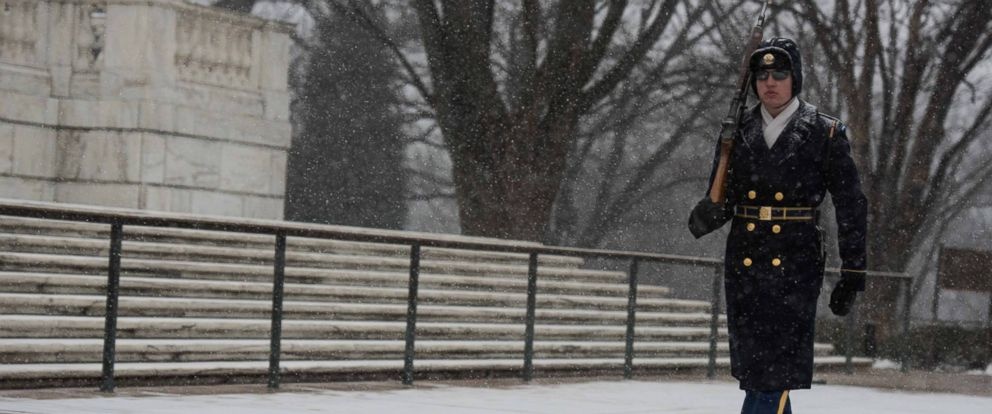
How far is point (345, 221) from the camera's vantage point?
112 feet

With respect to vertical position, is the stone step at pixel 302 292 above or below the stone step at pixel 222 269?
below

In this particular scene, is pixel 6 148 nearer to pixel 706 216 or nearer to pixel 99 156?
pixel 99 156

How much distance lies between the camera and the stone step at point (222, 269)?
1231 centimetres

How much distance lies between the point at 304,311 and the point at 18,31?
727cm

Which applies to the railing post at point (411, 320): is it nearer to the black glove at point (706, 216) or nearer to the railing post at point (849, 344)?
the black glove at point (706, 216)

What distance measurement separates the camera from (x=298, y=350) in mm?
12195

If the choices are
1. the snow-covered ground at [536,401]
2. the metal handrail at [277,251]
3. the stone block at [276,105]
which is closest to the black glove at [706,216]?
the snow-covered ground at [536,401]

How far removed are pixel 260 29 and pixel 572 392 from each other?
9353 millimetres

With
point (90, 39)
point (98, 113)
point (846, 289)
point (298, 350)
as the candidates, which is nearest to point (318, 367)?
point (298, 350)

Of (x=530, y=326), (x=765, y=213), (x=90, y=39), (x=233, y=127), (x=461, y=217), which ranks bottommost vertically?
(x=530, y=326)

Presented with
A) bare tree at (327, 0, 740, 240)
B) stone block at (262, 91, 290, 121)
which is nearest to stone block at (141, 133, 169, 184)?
stone block at (262, 91, 290, 121)

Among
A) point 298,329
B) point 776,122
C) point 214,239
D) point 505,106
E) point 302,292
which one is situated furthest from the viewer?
point 505,106

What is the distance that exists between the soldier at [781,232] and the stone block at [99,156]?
12.5 metres

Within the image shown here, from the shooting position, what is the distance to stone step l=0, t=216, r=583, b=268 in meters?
13.6
